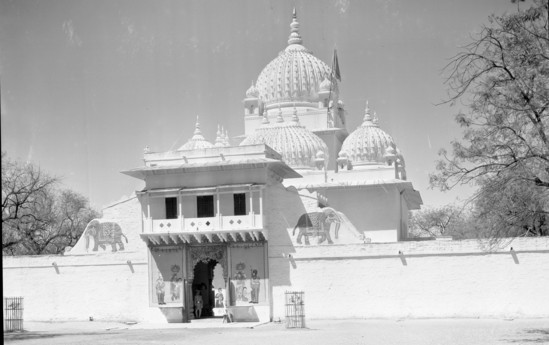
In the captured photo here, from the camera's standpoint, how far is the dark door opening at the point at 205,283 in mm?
33444

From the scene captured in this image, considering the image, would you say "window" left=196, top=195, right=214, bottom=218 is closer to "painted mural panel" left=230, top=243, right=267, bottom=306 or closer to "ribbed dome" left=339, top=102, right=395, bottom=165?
"painted mural panel" left=230, top=243, right=267, bottom=306

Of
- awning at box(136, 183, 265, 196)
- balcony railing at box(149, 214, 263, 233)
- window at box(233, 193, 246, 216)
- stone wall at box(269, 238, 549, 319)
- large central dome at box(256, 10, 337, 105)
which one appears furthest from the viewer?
large central dome at box(256, 10, 337, 105)

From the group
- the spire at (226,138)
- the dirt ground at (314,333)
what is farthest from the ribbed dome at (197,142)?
the dirt ground at (314,333)

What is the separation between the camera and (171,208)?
31.8m

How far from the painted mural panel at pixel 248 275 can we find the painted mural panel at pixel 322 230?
5.29ft

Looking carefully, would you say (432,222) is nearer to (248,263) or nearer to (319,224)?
(319,224)

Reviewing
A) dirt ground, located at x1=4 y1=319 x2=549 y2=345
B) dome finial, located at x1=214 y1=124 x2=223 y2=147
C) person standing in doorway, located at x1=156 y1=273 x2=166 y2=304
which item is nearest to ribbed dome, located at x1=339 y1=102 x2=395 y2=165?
dome finial, located at x1=214 y1=124 x2=223 y2=147

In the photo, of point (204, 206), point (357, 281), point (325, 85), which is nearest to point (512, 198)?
point (357, 281)

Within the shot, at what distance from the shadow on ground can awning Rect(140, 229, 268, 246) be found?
11516mm

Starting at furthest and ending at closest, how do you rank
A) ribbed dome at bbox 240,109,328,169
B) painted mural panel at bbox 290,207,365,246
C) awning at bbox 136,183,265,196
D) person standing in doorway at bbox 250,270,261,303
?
ribbed dome at bbox 240,109,328,169
painted mural panel at bbox 290,207,365,246
awning at bbox 136,183,265,196
person standing in doorway at bbox 250,270,261,303

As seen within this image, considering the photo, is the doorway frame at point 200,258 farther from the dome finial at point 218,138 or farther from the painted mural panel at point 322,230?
the dome finial at point 218,138

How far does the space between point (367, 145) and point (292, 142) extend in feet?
16.2

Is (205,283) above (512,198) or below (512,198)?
below

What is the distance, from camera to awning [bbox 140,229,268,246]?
99.8 feet
